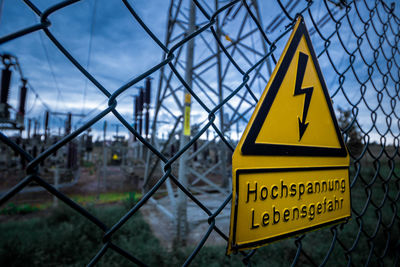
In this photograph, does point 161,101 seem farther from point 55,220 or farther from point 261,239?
point 261,239

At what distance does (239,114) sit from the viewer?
4.57 meters

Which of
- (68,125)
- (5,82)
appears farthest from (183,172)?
(68,125)

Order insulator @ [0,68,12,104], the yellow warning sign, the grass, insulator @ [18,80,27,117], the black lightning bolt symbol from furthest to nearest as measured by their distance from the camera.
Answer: insulator @ [18,80,27,117] → insulator @ [0,68,12,104] → the grass → the black lightning bolt symbol → the yellow warning sign

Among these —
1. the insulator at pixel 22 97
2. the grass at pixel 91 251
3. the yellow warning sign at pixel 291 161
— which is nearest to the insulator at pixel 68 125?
the insulator at pixel 22 97

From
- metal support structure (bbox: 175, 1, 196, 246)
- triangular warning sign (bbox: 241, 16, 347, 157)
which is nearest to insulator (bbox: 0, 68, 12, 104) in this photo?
metal support structure (bbox: 175, 1, 196, 246)

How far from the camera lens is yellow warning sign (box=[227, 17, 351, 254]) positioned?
51 cm

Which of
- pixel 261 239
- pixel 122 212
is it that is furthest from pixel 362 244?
pixel 122 212

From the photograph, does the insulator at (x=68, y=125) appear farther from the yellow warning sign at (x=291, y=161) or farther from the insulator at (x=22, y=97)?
the yellow warning sign at (x=291, y=161)

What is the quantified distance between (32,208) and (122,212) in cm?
360

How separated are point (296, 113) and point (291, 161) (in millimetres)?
148

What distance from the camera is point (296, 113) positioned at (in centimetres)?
61

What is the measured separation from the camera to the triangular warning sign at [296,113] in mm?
548

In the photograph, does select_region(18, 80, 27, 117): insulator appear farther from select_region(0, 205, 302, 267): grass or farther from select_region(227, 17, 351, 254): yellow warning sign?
select_region(227, 17, 351, 254): yellow warning sign

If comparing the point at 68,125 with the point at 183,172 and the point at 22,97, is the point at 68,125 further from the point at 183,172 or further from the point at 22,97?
the point at 183,172
